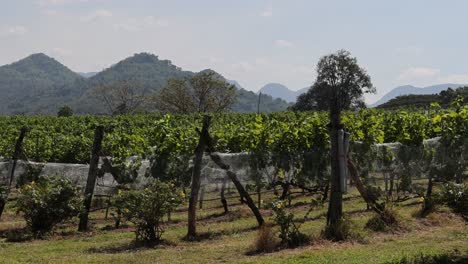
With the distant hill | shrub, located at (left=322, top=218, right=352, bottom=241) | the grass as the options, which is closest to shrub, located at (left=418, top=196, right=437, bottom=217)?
the grass

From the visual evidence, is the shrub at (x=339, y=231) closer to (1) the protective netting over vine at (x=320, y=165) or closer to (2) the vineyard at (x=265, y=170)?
(2) the vineyard at (x=265, y=170)

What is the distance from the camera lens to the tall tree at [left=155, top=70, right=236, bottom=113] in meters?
75.0

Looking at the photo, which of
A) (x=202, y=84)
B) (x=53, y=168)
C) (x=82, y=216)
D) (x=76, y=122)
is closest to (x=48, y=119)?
(x=76, y=122)

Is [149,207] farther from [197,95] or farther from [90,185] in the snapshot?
[197,95]

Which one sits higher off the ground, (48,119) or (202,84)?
(202,84)

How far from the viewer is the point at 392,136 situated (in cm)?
1612

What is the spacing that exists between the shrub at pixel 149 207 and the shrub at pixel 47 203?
2.10 metres

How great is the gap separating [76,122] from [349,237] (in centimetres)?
2693

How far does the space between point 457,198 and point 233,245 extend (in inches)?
161

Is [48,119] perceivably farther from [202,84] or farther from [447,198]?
[202,84]

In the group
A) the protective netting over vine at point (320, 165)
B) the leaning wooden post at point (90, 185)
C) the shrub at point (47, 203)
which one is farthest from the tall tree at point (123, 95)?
the shrub at point (47, 203)

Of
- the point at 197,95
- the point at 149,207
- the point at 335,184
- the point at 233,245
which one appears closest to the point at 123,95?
the point at 197,95

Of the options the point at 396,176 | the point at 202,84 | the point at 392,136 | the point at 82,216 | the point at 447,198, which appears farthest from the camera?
the point at 202,84

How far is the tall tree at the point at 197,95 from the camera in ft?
246
